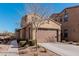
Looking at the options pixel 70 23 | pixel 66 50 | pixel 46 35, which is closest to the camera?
pixel 66 50

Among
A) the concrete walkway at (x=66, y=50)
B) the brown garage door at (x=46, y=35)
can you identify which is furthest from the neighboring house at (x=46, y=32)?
the concrete walkway at (x=66, y=50)

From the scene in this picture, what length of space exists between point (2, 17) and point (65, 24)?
10.3 m

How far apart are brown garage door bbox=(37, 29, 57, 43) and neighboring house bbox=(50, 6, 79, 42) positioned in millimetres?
2260

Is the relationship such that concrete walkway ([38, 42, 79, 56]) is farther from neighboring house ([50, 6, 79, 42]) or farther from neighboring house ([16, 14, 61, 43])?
neighboring house ([50, 6, 79, 42])

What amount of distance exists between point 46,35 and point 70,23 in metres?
4.44

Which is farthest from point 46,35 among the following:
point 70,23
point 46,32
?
point 70,23

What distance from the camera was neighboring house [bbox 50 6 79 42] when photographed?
23906 millimetres

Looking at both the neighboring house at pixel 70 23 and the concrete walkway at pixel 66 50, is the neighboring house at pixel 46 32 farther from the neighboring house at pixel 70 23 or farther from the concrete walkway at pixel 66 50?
the concrete walkway at pixel 66 50

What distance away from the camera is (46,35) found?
76.0 feet

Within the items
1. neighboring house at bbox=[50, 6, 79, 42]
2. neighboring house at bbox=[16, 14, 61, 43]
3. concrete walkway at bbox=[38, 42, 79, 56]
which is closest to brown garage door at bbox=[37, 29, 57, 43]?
neighboring house at bbox=[16, 14, 61, 43]

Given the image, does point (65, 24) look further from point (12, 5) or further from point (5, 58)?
point (5, 58)

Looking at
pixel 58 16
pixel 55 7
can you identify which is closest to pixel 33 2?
pixel 55 7

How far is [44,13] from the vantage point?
1678cm

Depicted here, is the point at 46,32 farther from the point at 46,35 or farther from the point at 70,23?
the point at 70,23
